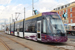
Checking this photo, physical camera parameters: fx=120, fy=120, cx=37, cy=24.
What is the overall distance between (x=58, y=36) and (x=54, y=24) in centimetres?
120

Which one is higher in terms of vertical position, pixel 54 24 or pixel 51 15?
pixel 51 15

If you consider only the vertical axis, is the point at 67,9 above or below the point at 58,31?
above

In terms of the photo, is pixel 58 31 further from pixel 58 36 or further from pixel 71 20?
pixel 71 20

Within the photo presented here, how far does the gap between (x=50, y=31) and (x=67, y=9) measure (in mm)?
58608

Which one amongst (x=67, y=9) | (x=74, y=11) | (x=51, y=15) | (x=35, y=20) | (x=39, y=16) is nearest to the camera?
(x=51, y=15)

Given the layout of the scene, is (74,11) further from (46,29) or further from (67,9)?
(46,29)

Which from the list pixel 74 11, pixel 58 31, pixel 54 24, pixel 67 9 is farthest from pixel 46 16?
pixel 67 9

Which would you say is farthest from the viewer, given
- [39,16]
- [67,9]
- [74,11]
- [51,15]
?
[67,9]

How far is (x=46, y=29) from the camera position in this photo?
1170 cm

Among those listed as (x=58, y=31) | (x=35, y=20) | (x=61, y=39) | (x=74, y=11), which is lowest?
(x=61, y=39)

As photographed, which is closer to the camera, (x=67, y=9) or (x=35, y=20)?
(x=35, y=20)

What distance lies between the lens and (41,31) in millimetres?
12461

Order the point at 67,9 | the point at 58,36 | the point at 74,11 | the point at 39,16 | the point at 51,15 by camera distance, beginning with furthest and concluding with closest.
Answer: the point at 67,9, the point at 74,11, the point at 39,16, the point at 51,15, the point at 58,36

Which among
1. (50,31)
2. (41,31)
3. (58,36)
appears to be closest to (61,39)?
(58,36)
